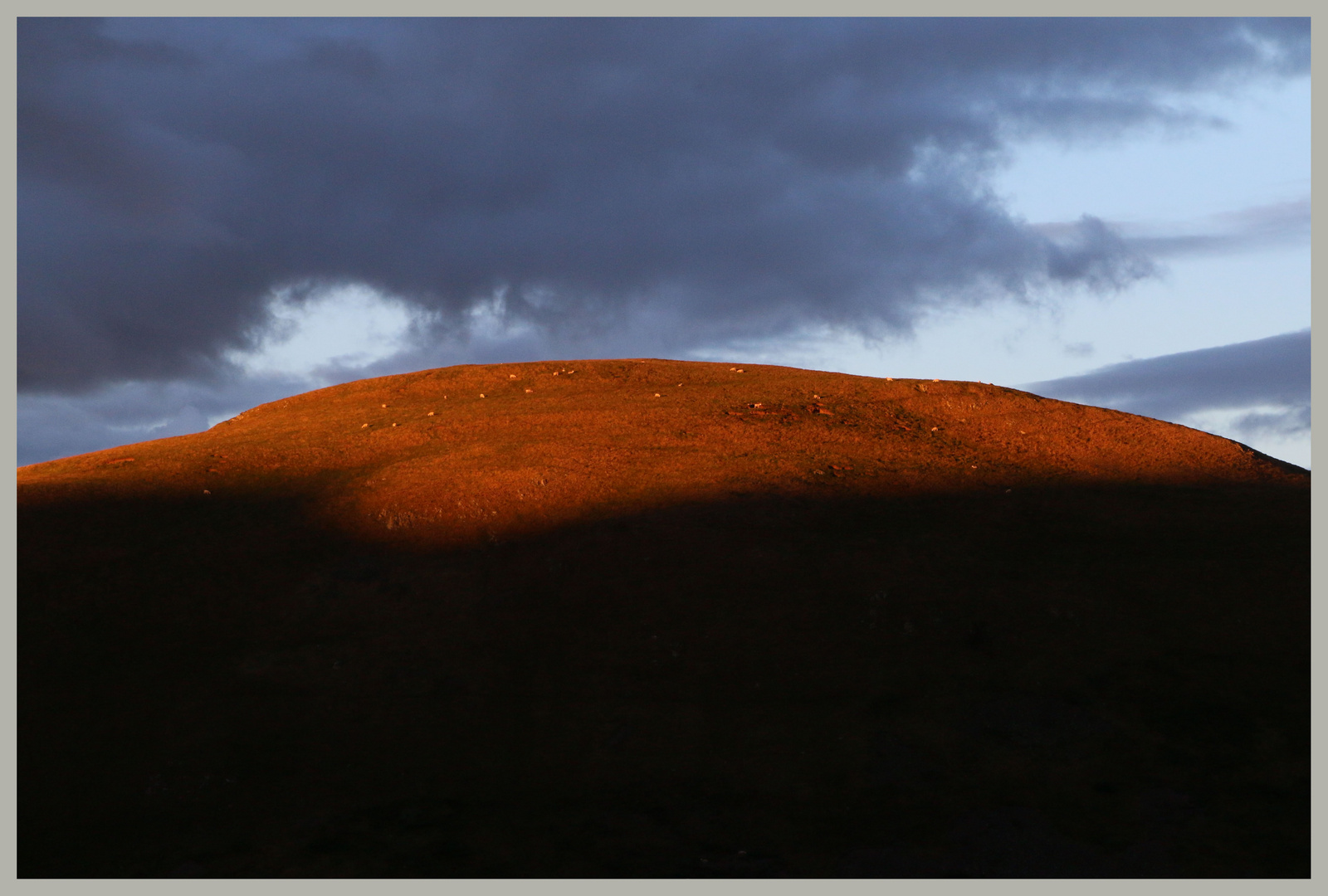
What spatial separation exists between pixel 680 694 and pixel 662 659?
873 mm

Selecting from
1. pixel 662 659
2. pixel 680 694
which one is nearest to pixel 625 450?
pixel 662 659

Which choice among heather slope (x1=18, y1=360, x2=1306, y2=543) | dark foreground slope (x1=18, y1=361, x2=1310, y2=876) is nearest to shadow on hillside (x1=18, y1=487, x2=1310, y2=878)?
dark foreground slope (x1=18, y1=361, x2=1310, y2=876)

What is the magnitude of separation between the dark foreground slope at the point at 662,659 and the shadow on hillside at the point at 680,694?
6 cm

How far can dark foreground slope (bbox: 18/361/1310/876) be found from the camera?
12.0 metres

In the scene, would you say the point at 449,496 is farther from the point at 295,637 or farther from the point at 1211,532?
the point at 1211,532

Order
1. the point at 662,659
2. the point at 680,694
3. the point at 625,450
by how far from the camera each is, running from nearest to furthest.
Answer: the point at 680,694
the point at 662,659
the point at 625,450

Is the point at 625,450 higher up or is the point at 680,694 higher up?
the point at 625,450

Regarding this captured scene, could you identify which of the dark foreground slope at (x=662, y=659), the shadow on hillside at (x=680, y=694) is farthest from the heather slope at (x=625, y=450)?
the shadow on hillside at (x=680, y=694)

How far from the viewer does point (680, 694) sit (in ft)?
48.7

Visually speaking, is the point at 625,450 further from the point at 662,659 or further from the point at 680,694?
the point at 680,694

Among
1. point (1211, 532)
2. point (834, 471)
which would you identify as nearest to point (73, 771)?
point (834, 471)

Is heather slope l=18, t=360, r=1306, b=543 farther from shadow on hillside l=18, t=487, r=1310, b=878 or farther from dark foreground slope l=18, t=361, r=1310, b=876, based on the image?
shadow on hillside l=18, t=487, r=1310, b=878

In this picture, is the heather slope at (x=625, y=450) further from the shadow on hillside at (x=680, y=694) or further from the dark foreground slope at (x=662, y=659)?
the shadow on hillside at (x=680, y=694)

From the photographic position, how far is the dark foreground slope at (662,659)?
39.5 feet
